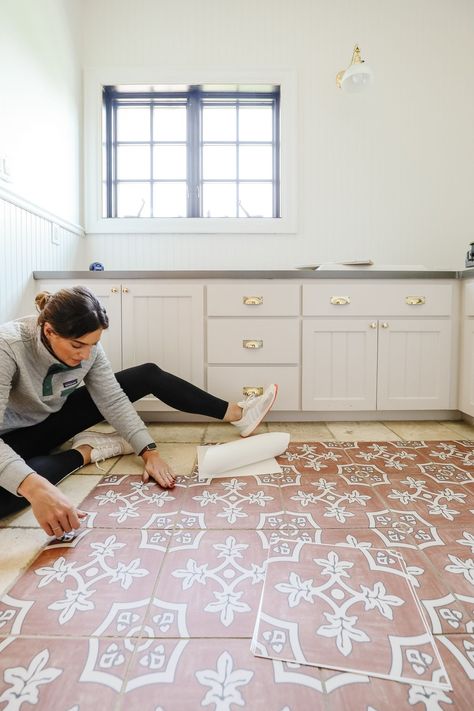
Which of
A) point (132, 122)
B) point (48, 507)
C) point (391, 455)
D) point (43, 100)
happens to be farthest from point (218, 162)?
point (48, 507)

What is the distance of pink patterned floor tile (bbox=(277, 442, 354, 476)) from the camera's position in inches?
63.1

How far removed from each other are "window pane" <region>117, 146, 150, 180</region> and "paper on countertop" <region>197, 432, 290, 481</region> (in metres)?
2.17

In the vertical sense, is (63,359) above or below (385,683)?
above

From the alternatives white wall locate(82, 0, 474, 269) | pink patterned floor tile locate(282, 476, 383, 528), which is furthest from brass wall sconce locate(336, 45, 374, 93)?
pink patterned floor tile locate(282, 476, 383, 528)

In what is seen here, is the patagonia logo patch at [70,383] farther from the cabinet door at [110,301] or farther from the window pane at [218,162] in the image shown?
the window pane at [218,162]

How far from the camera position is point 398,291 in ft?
7.40

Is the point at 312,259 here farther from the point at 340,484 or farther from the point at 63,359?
the point at 63,359

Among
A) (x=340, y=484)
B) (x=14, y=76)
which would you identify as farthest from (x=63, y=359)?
(x=14, y=76)

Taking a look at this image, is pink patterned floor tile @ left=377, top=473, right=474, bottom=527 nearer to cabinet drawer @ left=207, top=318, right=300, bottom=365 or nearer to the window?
cabinet drawer @ left=207, top=318, right=300, bottom=365

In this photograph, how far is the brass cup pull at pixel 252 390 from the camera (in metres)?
2.25

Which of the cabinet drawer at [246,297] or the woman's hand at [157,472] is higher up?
the cabinet drawer at [246,297]

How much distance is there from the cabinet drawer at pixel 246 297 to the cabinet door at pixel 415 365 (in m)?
0.57

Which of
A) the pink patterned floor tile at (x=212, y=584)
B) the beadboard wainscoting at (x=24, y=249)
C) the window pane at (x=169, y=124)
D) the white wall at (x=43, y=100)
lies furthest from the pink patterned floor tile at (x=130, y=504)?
the window pane at (x=169, y=124)

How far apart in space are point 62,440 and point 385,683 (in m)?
1.29
